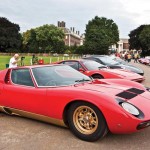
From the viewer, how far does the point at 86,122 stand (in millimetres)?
4547

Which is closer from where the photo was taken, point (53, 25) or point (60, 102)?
point (60, 102)

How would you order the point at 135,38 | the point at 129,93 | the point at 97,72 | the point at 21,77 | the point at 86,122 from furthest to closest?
the point at 135,38, the point at 97,72, the point at 21,77, the point at 129,93, the point at 86,122

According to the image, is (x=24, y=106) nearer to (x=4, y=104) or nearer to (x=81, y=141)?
(x=4, y=104)

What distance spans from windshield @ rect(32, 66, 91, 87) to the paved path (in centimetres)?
86

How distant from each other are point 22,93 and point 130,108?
2.22 metres

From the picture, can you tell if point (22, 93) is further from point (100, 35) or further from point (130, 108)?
point (100, 35)

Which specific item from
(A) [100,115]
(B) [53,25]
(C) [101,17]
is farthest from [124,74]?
(B) [53,25]

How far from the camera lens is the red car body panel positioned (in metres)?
4.18

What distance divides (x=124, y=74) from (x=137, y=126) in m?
6.79

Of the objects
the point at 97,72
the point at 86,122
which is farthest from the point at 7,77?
the point at 97,72

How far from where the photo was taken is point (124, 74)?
10766 mm

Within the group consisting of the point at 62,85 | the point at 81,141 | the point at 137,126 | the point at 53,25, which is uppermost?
the point at 53,25

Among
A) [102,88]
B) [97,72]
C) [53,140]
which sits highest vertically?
[102,88]

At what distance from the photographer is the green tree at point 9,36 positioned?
82.9 metres
